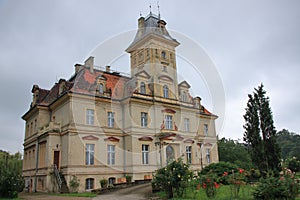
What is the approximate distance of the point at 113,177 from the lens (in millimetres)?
25438

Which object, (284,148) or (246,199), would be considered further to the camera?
(284,148)

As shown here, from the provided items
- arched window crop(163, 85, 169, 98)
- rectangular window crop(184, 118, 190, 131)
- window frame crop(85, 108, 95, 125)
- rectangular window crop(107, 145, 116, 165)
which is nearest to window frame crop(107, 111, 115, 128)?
window frame crop(85, 108, 95, 125)

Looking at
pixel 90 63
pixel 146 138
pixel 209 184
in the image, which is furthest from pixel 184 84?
pixel 209 184

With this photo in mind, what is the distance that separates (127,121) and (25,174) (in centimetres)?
1321

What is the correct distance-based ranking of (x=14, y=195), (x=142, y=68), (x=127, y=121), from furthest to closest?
1. (x=142, y=68)
2. (x=127, y=121)
3. (x=14, y=195)

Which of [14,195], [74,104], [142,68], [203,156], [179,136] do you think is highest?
[142,68]

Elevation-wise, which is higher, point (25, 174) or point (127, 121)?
point (127, 121)

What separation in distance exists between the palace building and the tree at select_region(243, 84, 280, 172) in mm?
9507

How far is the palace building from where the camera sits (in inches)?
949

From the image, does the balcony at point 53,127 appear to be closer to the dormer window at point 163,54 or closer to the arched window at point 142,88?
the arched window at point 142,88

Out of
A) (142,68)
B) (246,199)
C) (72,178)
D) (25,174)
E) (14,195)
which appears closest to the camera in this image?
(246,199)

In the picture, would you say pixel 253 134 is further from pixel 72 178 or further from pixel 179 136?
pixel 72 178

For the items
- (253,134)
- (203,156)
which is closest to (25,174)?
(203,156)

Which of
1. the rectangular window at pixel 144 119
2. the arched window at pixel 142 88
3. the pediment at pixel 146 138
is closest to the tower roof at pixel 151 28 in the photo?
the arched window at pixel 142 88
